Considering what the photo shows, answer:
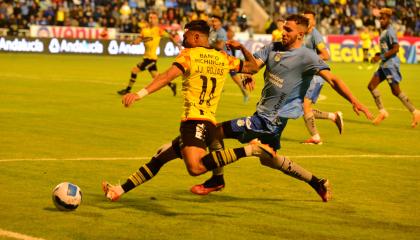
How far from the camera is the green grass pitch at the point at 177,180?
30.0 ft

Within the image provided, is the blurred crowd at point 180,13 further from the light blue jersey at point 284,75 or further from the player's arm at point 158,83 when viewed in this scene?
the player's arm at point 158,83

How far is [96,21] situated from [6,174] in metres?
39.8

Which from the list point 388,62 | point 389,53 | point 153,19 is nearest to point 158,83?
point 389,53

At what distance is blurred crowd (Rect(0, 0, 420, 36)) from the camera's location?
162ft

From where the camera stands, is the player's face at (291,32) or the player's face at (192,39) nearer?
the player's face at (192,39)

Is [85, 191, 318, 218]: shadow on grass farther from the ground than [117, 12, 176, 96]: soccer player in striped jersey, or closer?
farther from the ground

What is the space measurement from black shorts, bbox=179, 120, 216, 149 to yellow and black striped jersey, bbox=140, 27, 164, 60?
17.8 meters

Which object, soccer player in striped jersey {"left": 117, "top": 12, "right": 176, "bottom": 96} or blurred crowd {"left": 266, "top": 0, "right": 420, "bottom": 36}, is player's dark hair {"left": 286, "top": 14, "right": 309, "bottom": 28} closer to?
soccer player in striped jersey {"left": 117, "top": 12, "right": 176, "bottom": 96}

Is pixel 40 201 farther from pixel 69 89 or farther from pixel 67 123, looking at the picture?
pixel 69 89

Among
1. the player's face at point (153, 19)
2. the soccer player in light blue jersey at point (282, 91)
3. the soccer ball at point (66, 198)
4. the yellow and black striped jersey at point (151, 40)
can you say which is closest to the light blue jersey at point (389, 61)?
the yellow and black striped jersey at point (151, 40)

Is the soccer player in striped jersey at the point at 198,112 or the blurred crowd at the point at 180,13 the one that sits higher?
the soccer player in striped jersey at the point at 198,112

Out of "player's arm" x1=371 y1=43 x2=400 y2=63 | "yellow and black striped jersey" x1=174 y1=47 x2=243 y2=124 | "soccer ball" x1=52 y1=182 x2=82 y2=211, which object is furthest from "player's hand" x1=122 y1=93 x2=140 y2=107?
"player's arm" x1=371 y1=43 x2=400 y2=63

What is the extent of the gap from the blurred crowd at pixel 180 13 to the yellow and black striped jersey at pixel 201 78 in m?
33.1

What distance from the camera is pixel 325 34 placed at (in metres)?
56.3
